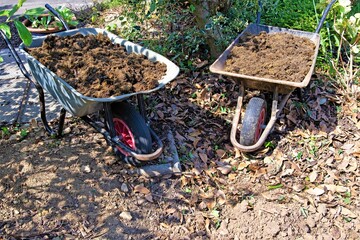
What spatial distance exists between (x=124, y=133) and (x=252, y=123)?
1028mm

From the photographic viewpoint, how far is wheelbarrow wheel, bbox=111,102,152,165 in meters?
2.69

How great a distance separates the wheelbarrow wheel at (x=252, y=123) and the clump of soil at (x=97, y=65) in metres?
0.81

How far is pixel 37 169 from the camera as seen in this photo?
2.85 metres

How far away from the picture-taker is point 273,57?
3211mm

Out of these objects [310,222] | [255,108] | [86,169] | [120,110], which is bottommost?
[310,222]

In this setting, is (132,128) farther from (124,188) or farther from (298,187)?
(298,187)

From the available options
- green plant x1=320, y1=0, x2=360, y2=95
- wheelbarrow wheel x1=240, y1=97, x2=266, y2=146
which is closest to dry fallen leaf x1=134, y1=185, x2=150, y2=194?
wheelbarrow wheel x1=240, y1=97, x2=266, y2=146

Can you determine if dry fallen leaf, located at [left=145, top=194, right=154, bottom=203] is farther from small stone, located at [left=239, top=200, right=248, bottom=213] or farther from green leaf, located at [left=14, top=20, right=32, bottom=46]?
green leaf, located at [left=14, top=20, right=32, bottom=46]

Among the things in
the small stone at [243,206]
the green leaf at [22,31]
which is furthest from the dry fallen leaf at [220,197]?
the green leaf at [22,31]

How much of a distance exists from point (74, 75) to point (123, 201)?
981 millimetres

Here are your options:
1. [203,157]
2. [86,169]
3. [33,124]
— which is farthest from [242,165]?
[33,124]

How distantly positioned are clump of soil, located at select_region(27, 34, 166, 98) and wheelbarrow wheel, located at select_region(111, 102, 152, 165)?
25 centimetres

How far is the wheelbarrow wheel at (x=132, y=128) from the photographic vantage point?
8.81ft

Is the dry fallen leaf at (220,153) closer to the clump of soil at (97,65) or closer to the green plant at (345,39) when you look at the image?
the clump of soil at (97,65)
